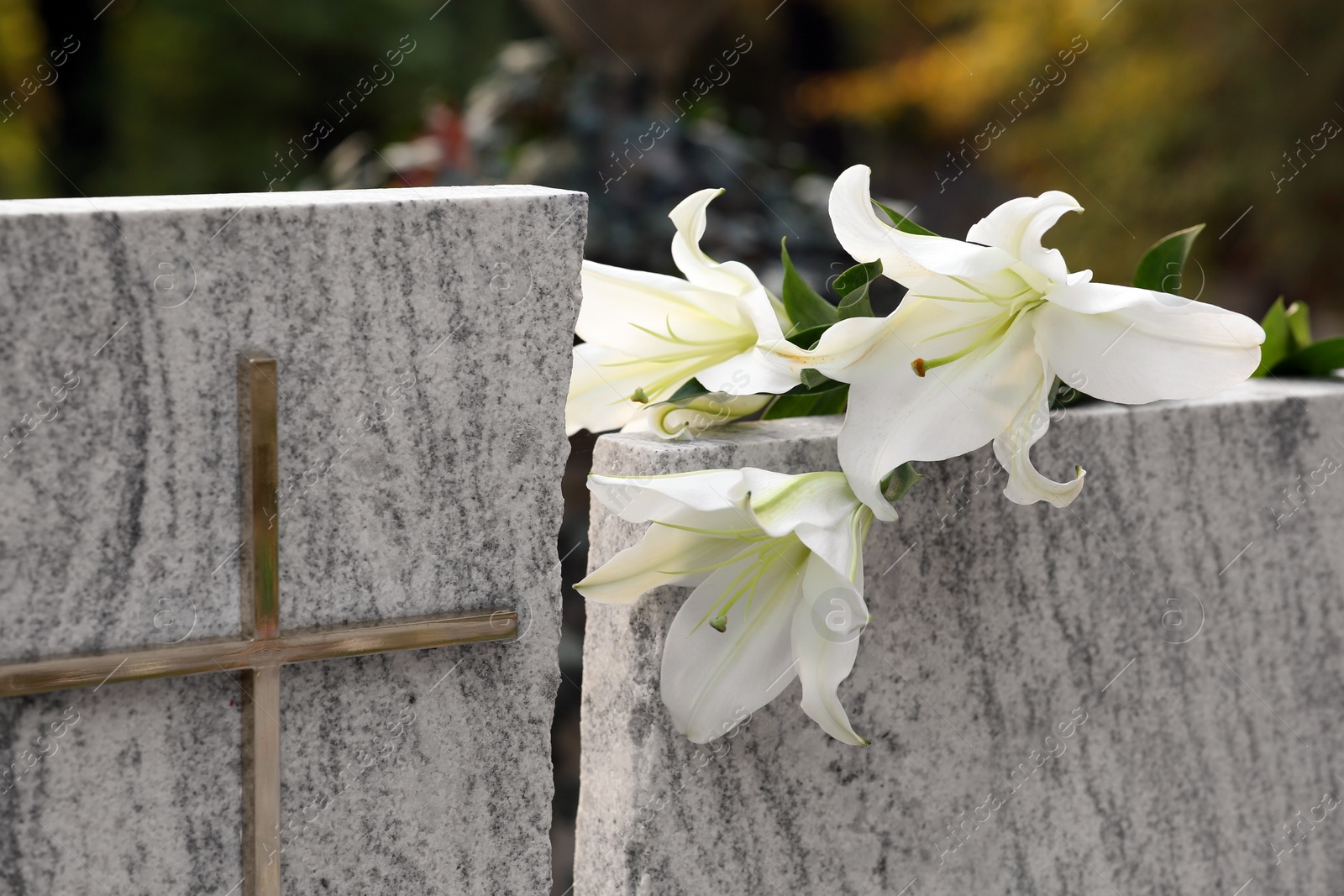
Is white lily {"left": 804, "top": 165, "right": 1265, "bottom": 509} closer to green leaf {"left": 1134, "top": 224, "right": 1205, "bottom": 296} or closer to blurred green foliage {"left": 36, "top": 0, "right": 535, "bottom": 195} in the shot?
green leaf {"left": 1134, "top": 224, "right": 1205, "bottom": 296}

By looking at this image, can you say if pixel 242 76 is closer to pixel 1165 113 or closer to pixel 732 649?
pixel 1165 113

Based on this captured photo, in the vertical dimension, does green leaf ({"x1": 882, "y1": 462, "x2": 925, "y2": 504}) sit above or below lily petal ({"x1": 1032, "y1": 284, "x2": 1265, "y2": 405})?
below

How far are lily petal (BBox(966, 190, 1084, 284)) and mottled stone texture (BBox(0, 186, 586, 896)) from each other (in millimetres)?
322

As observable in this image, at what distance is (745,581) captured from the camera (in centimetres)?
94

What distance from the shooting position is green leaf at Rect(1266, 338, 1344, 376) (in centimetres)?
135

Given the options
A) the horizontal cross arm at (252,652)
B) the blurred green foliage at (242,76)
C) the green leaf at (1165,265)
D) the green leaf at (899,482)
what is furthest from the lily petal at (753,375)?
the blurred green foliage at (242,76)

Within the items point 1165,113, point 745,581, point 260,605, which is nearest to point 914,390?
point 745,581

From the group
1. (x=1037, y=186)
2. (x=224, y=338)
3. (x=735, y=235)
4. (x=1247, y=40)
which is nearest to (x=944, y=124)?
(x=1037, y=186)

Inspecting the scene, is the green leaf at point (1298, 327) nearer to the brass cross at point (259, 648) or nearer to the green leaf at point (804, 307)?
the green leaf at point (804, 307)

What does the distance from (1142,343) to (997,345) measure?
0.35 feet

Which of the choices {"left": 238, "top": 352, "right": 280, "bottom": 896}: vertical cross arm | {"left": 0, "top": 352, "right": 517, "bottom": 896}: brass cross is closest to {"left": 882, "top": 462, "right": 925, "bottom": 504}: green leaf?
{"left": 0, "top": 352, "right": 517, "bottom": 896}: brass cross

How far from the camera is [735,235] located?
2.43 metres

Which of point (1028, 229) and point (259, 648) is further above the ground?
point (1028, 229)

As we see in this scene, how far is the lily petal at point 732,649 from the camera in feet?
3.08
